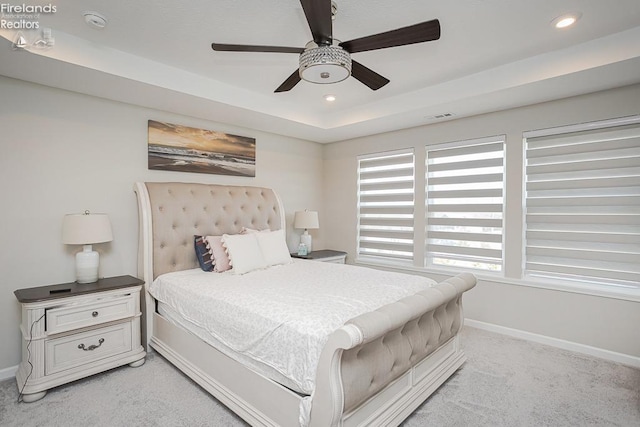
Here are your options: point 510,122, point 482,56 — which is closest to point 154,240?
point 482,56

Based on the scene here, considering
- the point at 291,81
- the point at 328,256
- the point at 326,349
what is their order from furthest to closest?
1. the point at 328,256
2. the point at 291,81
3. the point at 326,349

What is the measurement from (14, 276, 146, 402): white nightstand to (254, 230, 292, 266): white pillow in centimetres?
116

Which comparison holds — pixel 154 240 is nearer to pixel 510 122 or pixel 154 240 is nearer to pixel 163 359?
pixel 163 359

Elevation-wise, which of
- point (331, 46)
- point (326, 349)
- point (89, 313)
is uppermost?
point (331, 46)

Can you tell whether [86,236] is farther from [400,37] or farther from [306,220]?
[400,37]

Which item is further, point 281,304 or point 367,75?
point 367,75

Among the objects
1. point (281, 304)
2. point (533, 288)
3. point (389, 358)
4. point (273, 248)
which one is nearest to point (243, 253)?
point (273, 248)

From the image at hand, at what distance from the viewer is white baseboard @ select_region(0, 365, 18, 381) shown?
2586 millimetres

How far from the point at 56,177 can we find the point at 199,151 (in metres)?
1.36

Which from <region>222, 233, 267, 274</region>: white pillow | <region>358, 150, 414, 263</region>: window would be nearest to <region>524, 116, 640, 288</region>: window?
<region>358, 150, 414, 263</region>: window

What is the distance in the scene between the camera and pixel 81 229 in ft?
8.66

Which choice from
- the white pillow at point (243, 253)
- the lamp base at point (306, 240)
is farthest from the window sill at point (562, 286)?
the white pillow at point (243, 253)

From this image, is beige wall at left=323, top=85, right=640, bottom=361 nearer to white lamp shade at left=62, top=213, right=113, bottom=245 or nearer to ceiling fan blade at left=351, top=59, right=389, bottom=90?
ceiling fan blade at left=351, top=59, right=389, bottom=90

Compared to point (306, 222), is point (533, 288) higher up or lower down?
lower down
